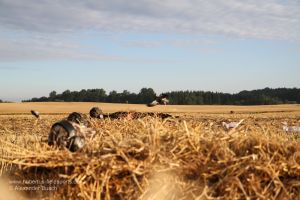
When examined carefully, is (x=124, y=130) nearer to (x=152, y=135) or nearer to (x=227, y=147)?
(x=152, y=135)

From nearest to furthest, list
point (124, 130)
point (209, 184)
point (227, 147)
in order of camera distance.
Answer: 1. point (209, 184)
2. point (227, 147)
3. point (124, 130)

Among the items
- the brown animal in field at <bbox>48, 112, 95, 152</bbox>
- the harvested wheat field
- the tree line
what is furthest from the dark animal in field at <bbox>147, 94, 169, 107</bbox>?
the tree line

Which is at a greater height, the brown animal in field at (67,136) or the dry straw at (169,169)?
the brown animal in field at (67,136)

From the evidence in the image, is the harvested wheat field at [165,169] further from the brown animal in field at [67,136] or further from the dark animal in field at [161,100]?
the dark animal in field at [161,100]

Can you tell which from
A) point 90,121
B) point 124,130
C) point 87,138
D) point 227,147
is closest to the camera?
point 227,147

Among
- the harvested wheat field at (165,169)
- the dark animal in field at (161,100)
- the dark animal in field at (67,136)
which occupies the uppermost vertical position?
the dark animal in field at (161,100)

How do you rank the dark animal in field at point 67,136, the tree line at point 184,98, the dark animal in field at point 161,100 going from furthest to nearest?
the tree line at point 184,98 → the dark animal in field at point 161,100 → the dark animal in field at point 67,136

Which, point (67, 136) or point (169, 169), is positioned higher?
point (67, 136)

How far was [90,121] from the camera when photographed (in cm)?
702

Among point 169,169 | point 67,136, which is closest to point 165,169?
point 169,169

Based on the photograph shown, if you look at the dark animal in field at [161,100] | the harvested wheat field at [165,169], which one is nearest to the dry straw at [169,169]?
the harvested wheat field at [165,169]

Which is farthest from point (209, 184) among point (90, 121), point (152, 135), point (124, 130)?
point (90, 121)

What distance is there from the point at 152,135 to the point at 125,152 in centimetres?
38

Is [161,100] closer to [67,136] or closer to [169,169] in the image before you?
[67,136]
